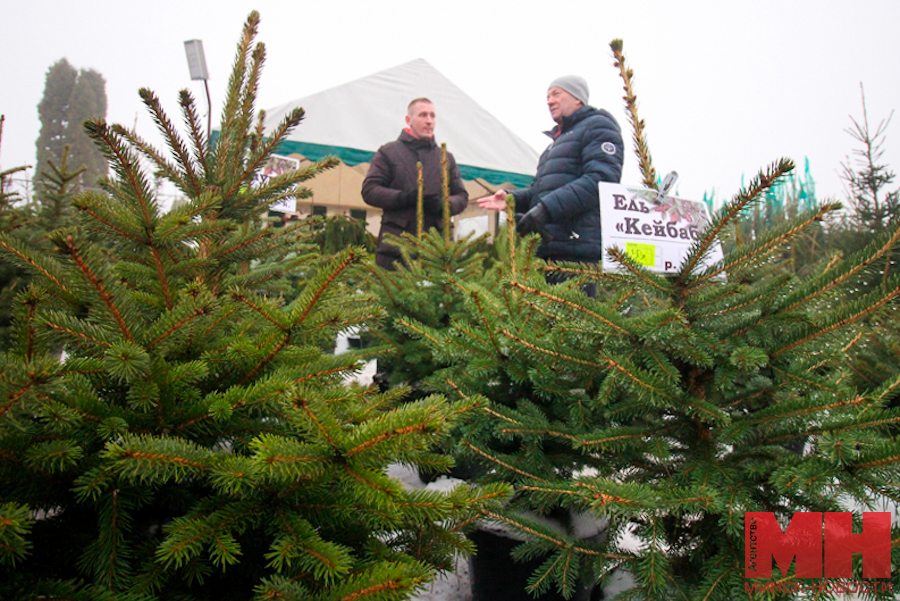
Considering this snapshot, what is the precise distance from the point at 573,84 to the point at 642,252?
7.19 ft

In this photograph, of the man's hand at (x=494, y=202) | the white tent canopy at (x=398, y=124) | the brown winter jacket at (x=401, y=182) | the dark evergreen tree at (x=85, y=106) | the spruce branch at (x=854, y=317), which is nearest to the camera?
the spruce branch at (x=854, y=317)

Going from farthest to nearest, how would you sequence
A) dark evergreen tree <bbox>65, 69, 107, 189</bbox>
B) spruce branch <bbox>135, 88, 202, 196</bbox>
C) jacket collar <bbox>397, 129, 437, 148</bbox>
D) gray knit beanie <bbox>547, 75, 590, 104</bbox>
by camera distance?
dark evergreen tree <bbox>65, 69, 107, 189</bbox>
jacket collar <bbox>397, 129, 437, 148</bbox>
gray knit beanie <bbox>547, 75, 590, 104</bbox>
spruce branch <bbox>135, 88, 202, 196</bbox>

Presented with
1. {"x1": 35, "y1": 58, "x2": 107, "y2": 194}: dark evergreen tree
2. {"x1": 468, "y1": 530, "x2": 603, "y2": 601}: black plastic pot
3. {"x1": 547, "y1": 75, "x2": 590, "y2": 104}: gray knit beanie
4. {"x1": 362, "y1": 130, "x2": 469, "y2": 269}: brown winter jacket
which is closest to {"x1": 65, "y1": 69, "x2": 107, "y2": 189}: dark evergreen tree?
{"x1": 35, "y1": 58, "x2": 107, "y2": 194}: dark evergreen tree

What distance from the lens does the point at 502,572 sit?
1.76 m

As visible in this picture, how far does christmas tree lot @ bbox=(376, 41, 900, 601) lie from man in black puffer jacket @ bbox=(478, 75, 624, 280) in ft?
5.53

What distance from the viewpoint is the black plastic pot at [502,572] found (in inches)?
67.7

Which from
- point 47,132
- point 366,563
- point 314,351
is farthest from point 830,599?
point 47,132

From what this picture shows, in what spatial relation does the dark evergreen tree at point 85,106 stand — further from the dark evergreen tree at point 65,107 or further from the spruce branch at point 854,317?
the spruce branch at point 854,317

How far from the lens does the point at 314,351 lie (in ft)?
3.77

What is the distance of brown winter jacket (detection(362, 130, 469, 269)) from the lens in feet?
14.1

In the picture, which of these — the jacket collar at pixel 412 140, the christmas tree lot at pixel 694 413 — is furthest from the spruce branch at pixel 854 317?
the jacket collar at pixel 412 140

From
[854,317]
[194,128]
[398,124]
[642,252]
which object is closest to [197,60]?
[194,128]

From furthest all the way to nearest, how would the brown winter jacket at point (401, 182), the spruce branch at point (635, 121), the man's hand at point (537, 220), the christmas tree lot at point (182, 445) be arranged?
the brown winter jacket at point (401, 182) → the man's hand at point (537, 220) → the spruce branch at point (635, 121) → the christmas tree lot at point (182, 445)

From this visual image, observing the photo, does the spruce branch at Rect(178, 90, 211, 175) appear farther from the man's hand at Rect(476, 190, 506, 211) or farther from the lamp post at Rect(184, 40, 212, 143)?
the man's hand at Rect(476, 190, 506, 211)
